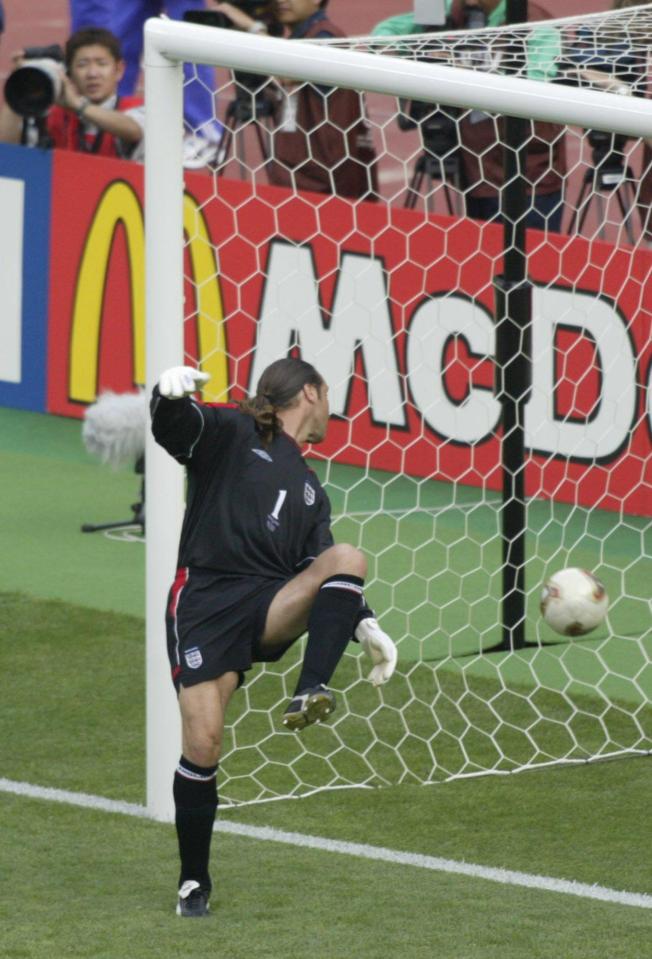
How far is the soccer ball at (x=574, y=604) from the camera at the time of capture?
6848 millimetres

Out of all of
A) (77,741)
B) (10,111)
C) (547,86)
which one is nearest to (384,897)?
(77,741)

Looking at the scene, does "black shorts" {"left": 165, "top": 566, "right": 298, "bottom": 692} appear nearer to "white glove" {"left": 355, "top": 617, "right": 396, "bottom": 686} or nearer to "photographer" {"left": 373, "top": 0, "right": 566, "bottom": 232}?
"white glove" {"left": 355, "top": 617, "right": 396, "bottom": 686}

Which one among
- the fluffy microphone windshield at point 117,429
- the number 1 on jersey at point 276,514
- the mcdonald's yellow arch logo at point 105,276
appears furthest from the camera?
the mcdonald's yellow arch logo at point 105,276

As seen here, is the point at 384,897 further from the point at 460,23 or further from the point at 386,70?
the point at 460,23

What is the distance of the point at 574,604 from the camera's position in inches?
270

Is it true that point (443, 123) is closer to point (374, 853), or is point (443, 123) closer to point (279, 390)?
point (279, 390)

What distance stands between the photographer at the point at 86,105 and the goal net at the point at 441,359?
703mm

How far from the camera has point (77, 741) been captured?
7.51 meters

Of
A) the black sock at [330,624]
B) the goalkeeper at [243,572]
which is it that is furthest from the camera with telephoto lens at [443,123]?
the black sock at [330,624]

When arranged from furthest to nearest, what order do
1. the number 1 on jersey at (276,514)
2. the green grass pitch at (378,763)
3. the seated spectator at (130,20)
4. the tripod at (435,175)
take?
the seated spectator at (130,20) → the tripod at (435,175) → the number 1 on jersey at (276,514) → the green grass pitch at (378,763)

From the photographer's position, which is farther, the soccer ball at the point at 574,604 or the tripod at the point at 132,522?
the tripod at the point at 132,522

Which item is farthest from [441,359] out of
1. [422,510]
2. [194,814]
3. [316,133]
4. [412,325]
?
[194,814]

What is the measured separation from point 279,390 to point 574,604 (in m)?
1.38

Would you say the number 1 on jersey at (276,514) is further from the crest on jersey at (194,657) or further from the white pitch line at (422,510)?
the white pitch line at (422,510)
